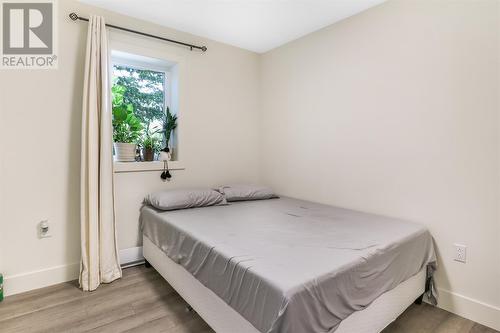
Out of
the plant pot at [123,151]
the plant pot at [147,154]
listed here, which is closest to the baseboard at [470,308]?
the plant pot at [147,154]

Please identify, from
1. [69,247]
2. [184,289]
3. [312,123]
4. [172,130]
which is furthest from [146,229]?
[312,123]

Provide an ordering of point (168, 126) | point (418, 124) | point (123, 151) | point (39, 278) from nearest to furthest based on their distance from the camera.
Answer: point (418, 124), point (39, 278), point (123, 151), point (168, 126)

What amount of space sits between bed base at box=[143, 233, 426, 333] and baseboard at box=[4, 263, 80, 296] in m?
0.86

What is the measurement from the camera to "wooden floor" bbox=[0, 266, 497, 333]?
5.58 feet

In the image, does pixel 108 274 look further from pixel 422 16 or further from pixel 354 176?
pixel 422 16

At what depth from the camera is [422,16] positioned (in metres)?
2.02

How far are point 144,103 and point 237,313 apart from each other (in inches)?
93.3

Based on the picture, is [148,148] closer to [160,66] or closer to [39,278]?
[160,66]

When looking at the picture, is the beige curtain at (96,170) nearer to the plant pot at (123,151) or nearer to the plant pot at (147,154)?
the plant pot at (123,151)

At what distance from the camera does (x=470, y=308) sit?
183cm

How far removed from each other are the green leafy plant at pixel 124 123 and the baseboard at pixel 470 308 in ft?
9.47

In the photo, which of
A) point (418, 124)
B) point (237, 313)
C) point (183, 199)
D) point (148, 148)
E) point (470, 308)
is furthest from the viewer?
point (148, 148)

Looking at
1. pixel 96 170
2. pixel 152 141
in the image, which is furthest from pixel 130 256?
pixel 152 141

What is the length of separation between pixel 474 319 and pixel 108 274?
2697 millimetres
